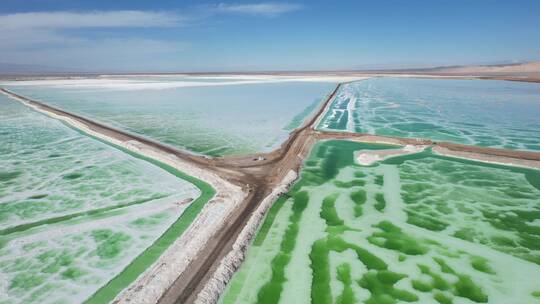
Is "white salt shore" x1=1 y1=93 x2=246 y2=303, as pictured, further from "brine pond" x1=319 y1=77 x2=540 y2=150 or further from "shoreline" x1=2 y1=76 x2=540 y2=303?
"brine pond" x1=319 y1=77 x2=540 y2=150

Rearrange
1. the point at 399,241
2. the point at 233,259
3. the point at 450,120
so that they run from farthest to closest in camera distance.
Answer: the point at 450,120 → the point at 399,241 → the point at 233,259

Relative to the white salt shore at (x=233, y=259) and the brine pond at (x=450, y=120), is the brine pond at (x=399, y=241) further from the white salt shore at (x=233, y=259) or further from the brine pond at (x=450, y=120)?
the brine pond at (x=450, y=120)

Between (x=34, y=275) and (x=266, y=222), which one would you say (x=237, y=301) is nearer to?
(x=266, y=222)

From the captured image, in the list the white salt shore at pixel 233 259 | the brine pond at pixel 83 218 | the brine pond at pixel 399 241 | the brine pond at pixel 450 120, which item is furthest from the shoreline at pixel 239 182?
the brine pond at pixel 450 120

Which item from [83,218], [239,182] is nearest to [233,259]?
[239,182]

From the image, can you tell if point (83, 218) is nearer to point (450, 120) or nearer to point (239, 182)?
point (239, 182)

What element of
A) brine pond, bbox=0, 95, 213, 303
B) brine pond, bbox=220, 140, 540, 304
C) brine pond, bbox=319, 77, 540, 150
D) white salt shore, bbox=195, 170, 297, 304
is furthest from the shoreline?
brine pond, bbox=319, 77, 540, 150
